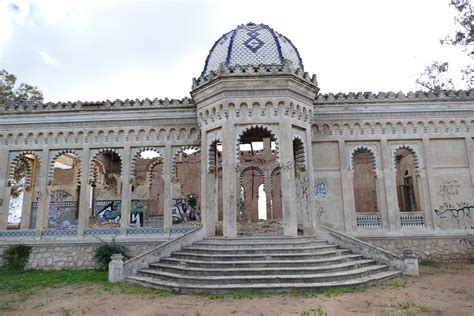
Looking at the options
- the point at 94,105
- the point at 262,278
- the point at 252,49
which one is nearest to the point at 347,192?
the point at 262,278

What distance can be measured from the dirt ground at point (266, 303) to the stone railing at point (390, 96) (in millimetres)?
8346

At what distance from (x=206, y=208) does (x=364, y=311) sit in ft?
24.0

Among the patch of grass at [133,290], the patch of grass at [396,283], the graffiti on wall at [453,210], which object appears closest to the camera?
the patch of grass at [133,290]

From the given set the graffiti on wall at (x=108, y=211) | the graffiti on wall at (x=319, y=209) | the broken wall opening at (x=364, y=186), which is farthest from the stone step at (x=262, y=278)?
the graffiti on wall at (x=108, y=211)

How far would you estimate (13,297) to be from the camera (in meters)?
9.34

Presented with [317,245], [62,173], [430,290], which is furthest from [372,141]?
[62,173]

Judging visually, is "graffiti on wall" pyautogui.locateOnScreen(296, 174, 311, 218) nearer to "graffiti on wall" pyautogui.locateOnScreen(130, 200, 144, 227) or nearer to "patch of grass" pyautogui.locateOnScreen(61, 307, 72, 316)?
"patch of grass" pyautogui.locateOnScreen(61, 307, 72, 316)

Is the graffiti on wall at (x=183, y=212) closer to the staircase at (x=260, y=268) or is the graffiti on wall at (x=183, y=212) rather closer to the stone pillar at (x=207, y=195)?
the stone pillar at (x=207, y=195)

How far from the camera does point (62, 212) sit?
71.9 feet

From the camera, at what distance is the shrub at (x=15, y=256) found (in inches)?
546

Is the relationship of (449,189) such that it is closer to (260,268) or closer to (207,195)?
(260,268)

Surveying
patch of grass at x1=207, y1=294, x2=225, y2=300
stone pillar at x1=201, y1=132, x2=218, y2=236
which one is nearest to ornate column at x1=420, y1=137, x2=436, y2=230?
stone pillar at x1=201, y1=132, x2=218, y2=236

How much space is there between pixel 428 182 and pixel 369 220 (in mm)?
3052

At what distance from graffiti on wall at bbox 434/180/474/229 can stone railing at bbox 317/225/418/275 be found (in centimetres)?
464
